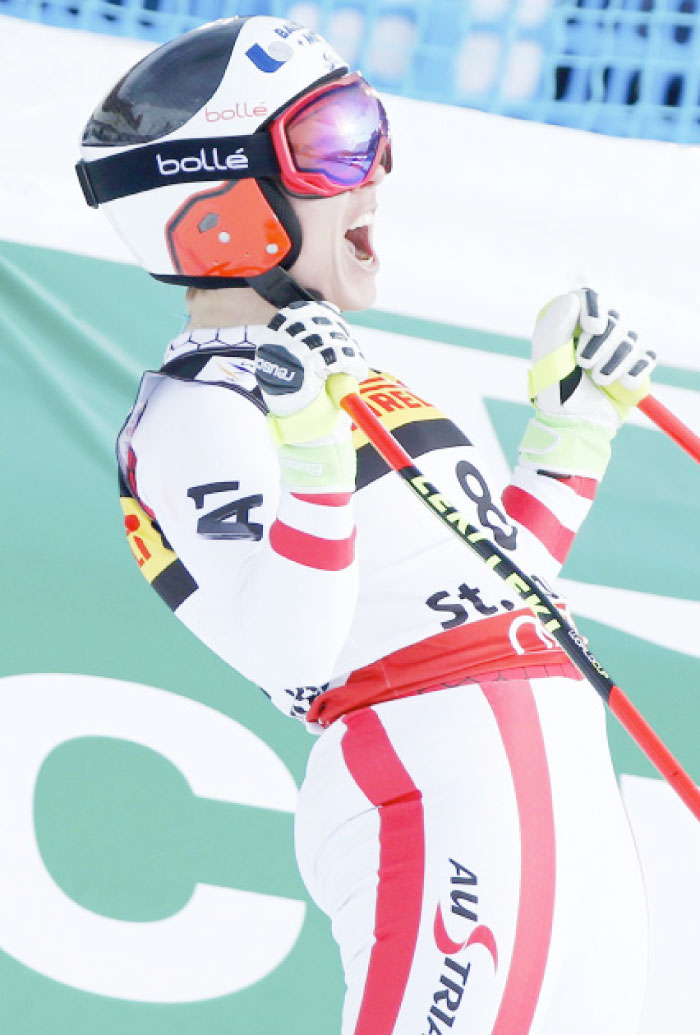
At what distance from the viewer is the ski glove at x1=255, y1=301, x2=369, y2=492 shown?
1248mm

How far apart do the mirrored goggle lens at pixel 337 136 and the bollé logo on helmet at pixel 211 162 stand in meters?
0.05

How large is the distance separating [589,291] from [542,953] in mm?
672

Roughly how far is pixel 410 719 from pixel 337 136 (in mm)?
584

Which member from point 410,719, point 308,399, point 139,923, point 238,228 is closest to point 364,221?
point 238,228

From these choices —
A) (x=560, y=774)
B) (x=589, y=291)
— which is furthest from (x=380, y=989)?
(x=589, y=291)

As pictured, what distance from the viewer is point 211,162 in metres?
1.45

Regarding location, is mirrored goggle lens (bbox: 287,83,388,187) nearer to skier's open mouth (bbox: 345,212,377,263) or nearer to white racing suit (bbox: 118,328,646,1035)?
skier's open mouth (bbox: 345,212,377,263)

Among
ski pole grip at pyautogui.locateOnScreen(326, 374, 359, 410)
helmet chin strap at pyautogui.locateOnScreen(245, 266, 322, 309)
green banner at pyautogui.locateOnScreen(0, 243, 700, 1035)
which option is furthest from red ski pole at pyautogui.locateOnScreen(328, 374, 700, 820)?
green banner at pyautogui.locateOnScreen(0, 243, 700, 1035)

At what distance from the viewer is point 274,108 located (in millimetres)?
1466

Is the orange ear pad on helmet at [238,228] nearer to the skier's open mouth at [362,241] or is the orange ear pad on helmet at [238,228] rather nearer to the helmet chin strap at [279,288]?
the helmet chin strap at [279,288]

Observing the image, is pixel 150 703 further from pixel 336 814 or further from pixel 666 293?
pixel 666 293

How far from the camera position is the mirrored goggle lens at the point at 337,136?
1.46m

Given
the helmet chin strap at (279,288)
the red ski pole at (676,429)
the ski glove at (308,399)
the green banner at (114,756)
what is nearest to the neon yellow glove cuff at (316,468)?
the ski glove at (308,399)

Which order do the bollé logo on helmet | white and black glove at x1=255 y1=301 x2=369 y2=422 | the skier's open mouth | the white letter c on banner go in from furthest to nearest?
the white letter c on banner, the skier's open mouth, the bollé logo on helmet, white and black glove at x1=255 y1=301 x2=369 y2=422
